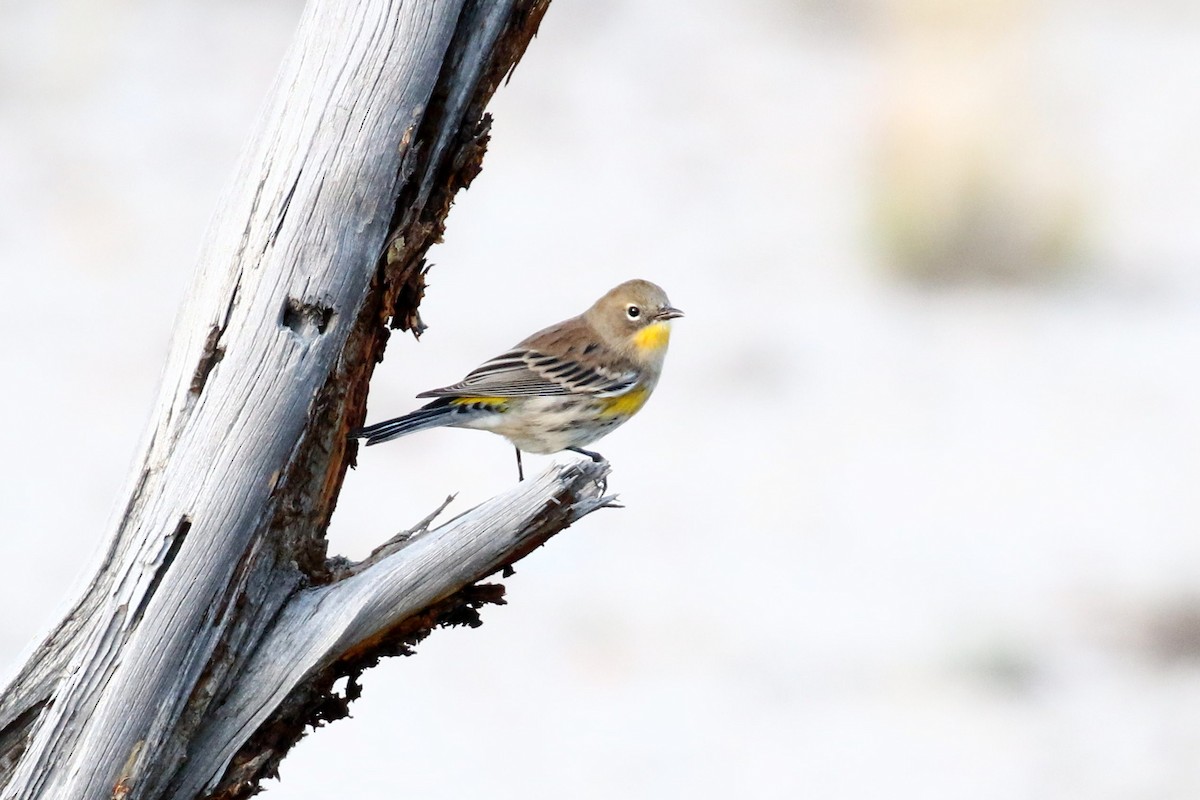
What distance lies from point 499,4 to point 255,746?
1699mm

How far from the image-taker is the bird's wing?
541 centimetres

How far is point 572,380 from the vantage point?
5.63 meters

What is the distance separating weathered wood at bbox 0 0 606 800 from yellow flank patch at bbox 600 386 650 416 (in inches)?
83.0

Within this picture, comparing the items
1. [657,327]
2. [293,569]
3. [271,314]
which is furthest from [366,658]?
[657,327]

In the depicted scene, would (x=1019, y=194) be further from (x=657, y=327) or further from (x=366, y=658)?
(x=366, y=658)

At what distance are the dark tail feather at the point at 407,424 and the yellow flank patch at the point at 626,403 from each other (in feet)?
2.08

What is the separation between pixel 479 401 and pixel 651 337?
2.69 feet

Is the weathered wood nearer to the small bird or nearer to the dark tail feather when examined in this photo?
the dark tail feather

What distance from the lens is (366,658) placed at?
3.66 metres

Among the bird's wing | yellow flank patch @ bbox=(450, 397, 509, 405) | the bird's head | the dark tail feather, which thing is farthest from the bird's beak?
the dark tail feather

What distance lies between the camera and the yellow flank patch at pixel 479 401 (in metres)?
5.37

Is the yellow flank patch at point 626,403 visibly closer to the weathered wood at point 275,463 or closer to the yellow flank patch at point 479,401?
the yellow flank patch at point 479,401

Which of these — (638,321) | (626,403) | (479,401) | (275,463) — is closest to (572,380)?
(626,403)

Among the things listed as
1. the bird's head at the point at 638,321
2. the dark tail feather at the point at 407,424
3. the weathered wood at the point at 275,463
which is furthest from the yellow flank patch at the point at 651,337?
the weathered wood at the point at 275,463
